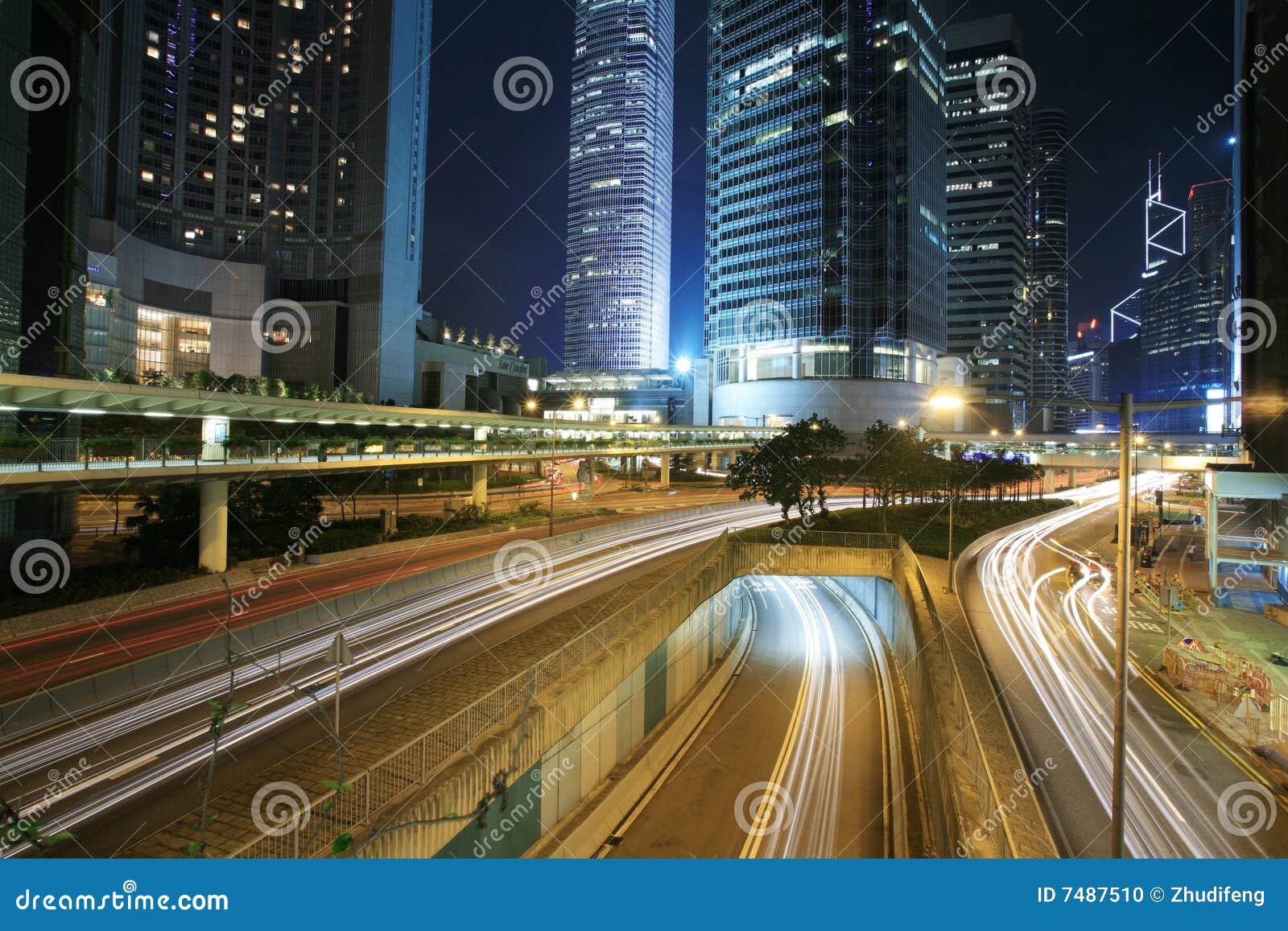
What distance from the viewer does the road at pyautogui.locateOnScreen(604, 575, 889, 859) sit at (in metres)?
11.9

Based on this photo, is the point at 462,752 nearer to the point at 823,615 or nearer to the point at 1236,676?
the point at 1236,676

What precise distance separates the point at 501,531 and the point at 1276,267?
38300 mm

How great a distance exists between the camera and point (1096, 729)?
1266cm

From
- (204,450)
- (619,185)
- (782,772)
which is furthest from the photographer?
(619,185)

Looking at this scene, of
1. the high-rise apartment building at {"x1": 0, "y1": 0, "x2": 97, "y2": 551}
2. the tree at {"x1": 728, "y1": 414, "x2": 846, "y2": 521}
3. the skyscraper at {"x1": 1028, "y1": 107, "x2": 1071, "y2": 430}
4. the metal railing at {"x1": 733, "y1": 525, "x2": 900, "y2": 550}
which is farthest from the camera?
the skyscraper at {"x1": 1028, "y1": 107, "x2": 1071, "y2": 430}

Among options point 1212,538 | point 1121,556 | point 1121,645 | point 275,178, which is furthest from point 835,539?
point 275,178

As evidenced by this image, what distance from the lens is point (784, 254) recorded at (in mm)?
87875

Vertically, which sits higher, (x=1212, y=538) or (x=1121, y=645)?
(x=1121, y=645)

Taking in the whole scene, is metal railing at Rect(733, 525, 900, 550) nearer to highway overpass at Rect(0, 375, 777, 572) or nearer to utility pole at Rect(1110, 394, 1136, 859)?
highway overpass at Rect(0, 375, 777, 572)

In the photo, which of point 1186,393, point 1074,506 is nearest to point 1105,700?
point 1074,506

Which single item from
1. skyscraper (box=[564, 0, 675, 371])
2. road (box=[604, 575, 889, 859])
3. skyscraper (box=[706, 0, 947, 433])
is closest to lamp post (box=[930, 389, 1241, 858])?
road (box=[604, 575, 889, 859])

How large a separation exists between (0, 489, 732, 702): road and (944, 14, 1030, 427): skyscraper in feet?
399

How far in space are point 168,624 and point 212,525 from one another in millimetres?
6172

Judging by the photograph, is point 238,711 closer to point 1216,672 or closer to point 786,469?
point 1216,672
